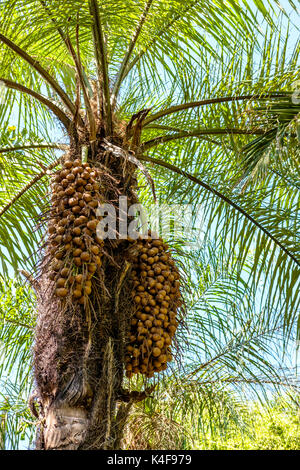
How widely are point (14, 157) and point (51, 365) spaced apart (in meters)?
1.85

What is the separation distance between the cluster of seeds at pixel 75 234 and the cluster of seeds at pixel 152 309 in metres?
0.37

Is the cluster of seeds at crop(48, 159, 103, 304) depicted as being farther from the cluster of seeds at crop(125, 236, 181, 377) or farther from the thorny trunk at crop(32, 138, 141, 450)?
the cluster of seeds at crop(125, 236, 181, 377)

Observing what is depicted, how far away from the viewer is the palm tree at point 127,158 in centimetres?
285

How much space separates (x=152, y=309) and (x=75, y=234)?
620mm

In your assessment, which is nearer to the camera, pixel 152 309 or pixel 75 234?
pixel 75 234

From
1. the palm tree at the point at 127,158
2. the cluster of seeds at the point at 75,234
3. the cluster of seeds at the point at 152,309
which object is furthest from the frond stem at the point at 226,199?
the cluster of seeds at the point at 75,234

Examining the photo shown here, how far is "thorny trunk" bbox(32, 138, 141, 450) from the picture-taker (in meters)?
2.72

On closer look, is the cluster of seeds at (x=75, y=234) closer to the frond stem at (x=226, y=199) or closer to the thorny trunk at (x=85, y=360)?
the thorny trunk at (x=85, y=360)

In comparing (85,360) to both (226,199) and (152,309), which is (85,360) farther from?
(226,199)

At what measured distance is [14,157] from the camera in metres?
4.18

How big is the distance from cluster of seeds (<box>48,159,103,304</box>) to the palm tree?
0.03 metres

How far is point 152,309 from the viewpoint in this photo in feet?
10.1

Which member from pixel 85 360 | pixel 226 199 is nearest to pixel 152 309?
pixel 85 360
